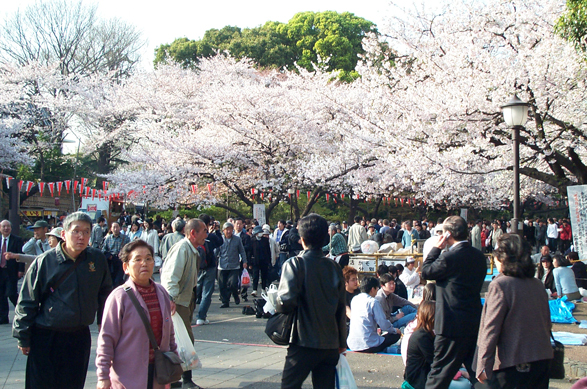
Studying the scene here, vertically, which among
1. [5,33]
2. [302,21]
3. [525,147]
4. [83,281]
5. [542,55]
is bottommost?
[83,281]

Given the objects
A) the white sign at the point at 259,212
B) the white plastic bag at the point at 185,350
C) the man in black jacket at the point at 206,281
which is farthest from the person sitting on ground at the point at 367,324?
the white sign at the point at 259,212

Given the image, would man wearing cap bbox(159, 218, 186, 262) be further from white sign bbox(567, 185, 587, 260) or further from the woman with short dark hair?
white sign bbox(567, 185, 587, 260)

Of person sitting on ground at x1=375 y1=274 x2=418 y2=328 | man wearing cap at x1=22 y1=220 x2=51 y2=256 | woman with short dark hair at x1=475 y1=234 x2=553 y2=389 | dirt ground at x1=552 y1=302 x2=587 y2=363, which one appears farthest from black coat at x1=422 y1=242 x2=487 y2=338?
man wearing cap at x1=22 y1=220 x2=51 y2=256

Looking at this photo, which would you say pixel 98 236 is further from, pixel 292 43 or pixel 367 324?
pixel 292 43

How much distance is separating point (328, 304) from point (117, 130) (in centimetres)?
2798

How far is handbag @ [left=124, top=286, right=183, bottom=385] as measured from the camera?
128 inches

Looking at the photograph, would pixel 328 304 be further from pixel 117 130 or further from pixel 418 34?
pixel 117 130

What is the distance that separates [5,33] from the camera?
29.3 meters

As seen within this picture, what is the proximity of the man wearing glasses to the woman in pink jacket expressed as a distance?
0.67m

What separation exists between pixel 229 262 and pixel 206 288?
1458 mm

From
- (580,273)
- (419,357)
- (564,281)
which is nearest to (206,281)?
(419,357)

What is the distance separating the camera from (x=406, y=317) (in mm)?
7512

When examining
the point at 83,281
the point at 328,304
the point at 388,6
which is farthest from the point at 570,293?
the point at 388,6

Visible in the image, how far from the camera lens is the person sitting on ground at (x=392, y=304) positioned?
733cm
